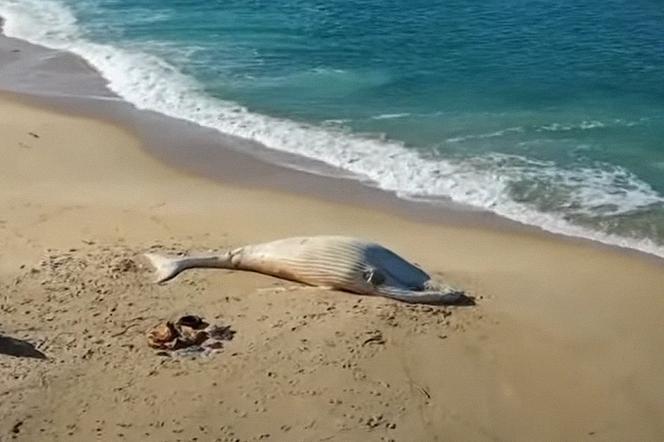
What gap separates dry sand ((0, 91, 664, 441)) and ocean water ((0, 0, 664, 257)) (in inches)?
52.8

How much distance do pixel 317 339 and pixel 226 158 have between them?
18.4 feet

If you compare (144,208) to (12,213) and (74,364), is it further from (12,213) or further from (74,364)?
(74,364)

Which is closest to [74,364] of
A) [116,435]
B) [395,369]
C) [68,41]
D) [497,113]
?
[116,435]

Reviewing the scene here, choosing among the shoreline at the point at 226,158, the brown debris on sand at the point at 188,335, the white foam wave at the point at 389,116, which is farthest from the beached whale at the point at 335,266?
the white foam wave at the point at 389,116

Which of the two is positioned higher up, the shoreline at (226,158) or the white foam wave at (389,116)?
the white foam wave at (389,116)

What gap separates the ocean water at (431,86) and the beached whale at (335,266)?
2.61 meters

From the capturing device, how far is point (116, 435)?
688 cm

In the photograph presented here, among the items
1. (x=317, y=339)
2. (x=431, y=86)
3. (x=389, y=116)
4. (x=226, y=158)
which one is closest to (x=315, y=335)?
(x=317, y=339)

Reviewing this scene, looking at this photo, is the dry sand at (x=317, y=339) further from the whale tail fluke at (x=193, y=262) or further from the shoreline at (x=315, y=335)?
the whale tail fluke at (x=193, y=262)

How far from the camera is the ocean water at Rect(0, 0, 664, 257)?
12.1 meters

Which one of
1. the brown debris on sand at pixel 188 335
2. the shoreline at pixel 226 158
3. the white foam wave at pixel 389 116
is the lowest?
the shoreline at pixel 226 158

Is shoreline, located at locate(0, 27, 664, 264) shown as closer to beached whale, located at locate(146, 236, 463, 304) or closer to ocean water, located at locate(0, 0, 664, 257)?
ocean water, located at locate(0, 0, 664, 257)

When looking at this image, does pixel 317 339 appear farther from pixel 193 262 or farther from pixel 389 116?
pixel 389 116

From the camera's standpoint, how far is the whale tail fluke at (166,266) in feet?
29.7
